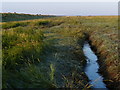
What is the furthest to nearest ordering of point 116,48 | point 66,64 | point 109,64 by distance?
1. point 116,48
2. point 109,64
3. point 66,64

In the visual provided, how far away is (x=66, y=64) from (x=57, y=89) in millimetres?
3979

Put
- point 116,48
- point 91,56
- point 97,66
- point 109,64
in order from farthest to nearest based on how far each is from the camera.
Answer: point 91,56 → point 116,48 → point 97,66 → point 109,64

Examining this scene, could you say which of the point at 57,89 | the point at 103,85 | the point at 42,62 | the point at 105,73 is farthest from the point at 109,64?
the point at 57,89

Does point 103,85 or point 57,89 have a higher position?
point 57,89

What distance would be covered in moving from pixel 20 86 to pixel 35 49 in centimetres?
497

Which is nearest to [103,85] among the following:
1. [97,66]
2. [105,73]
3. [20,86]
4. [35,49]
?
[105,73]

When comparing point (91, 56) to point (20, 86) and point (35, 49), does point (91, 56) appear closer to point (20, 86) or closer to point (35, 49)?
point (35, 49)

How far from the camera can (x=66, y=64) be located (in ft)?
38.8

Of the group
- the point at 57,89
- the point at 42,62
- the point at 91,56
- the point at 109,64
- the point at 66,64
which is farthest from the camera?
the point at 91,56

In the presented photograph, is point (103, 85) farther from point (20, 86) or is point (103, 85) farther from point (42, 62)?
point (20, 86)

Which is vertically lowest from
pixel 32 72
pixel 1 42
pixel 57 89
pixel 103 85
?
pixel 103 85

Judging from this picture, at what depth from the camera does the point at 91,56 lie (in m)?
17.6

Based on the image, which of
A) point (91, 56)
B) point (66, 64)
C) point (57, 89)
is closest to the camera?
point (57, 89)

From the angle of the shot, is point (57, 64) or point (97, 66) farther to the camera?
point (97, 66)
